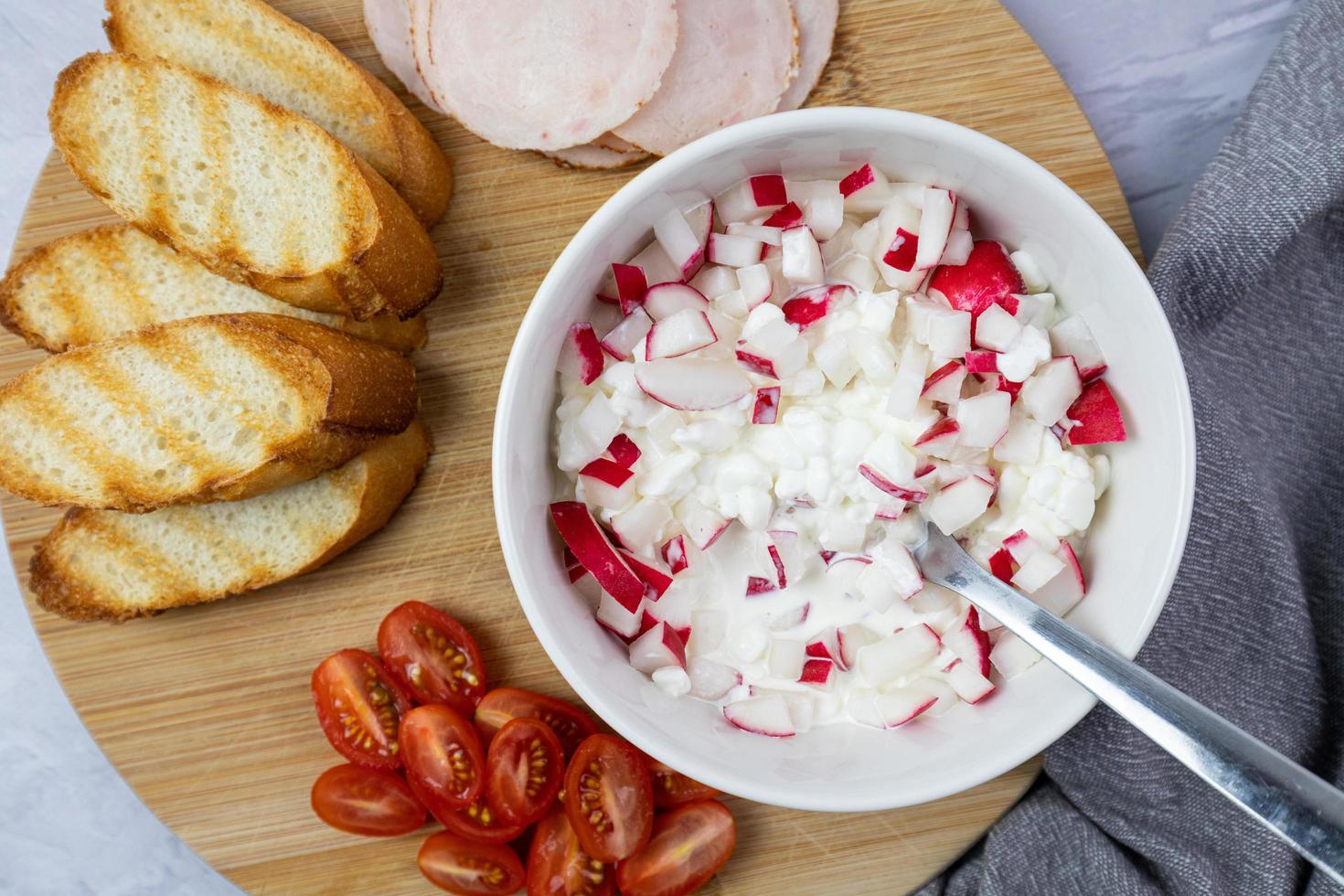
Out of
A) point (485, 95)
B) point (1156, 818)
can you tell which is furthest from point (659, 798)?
point (485, 95)

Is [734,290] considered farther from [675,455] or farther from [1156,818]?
[1156,818]

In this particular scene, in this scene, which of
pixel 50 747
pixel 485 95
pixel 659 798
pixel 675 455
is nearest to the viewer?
pixel 675 455

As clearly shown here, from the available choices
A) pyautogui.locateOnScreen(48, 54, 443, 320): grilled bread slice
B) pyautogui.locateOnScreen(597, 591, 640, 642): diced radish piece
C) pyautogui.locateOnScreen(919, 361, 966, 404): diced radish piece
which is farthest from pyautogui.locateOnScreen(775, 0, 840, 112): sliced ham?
pyautogui.locateOnScreen(597, 591, 640, 642): diced radish piece

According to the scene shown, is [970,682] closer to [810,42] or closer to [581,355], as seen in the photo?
[581,355]

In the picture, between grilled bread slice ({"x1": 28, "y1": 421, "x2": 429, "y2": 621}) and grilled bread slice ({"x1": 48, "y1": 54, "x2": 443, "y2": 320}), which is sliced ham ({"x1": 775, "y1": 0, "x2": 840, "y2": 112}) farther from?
grilled bread slice ({"x1": 28, "y1": 421, "x2": 429, "y2": 621})

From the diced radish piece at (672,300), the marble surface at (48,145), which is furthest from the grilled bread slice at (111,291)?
the diced radish piece at (672,300)

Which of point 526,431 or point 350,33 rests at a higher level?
point 350,33

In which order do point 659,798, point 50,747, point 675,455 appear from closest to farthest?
point 675,455
point 659,798
point 50,747
